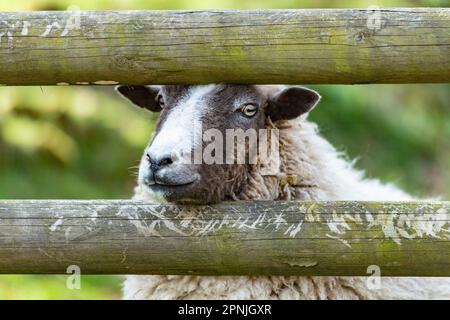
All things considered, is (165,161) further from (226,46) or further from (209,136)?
(226,46)

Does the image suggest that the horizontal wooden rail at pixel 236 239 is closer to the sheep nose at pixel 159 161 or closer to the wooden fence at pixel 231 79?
the wooden fence at pixel 231 79

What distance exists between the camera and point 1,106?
26.4 ft

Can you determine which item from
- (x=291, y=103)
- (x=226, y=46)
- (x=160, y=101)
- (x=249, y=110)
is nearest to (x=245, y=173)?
(x=249, y=110)

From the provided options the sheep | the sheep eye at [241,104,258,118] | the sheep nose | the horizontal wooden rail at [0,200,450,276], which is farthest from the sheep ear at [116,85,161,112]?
the horizontal wooden rail at [0,200,450,276]

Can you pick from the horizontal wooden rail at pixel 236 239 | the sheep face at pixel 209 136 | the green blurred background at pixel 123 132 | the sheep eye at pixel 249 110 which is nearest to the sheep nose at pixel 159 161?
the sheep face at pixel 209 136

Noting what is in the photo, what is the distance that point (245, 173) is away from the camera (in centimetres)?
362

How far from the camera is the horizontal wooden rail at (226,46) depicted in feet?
9.70

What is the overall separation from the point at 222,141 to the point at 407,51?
35.2 inches

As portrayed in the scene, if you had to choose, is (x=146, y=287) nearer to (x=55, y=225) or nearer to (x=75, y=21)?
(x=55, y=225)

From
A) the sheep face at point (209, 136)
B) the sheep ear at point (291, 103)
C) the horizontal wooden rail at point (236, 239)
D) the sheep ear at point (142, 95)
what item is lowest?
the horizontal wooden rail at point (236, 239)

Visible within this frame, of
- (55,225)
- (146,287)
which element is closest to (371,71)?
(55,225)

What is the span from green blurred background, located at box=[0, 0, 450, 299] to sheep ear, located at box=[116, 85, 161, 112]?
421 centimetres

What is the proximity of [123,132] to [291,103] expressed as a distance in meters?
5.64

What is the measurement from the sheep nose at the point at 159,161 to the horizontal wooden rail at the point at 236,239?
18 cm
